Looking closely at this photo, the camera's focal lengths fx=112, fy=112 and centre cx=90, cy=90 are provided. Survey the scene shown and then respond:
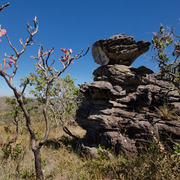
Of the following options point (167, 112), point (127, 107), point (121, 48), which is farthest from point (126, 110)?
point (121, 48)

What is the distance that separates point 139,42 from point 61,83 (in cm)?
739

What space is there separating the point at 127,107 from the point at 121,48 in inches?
130

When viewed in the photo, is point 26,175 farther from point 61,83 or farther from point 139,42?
point 61,83

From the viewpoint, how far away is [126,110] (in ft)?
18.6

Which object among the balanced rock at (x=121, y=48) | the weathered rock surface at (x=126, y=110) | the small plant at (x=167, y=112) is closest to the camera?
the weathered rock surface at (x=126, y=110)

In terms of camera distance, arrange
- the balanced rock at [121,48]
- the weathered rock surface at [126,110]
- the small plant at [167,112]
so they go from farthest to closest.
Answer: the balanced rock at [121,48] < the small plant at [167,112] < the weathered rock surface at [126,110]

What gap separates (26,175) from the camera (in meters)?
3.02

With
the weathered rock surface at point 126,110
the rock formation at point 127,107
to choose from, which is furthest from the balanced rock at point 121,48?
the weathered rock surface at point 126,110

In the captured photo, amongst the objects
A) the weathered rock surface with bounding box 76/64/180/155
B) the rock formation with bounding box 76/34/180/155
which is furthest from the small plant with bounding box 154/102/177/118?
the weathered rock surface with bounding box 76/64/180/155

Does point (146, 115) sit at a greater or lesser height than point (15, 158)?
greater

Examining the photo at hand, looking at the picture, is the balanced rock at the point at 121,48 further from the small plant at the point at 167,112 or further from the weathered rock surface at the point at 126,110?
the small plant at the point at 167,112

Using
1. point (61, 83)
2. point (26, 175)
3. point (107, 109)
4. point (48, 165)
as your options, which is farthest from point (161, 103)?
point (61, 83)

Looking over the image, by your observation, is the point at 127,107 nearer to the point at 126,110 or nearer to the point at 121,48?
the point at 126,110

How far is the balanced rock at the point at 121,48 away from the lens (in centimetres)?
627
